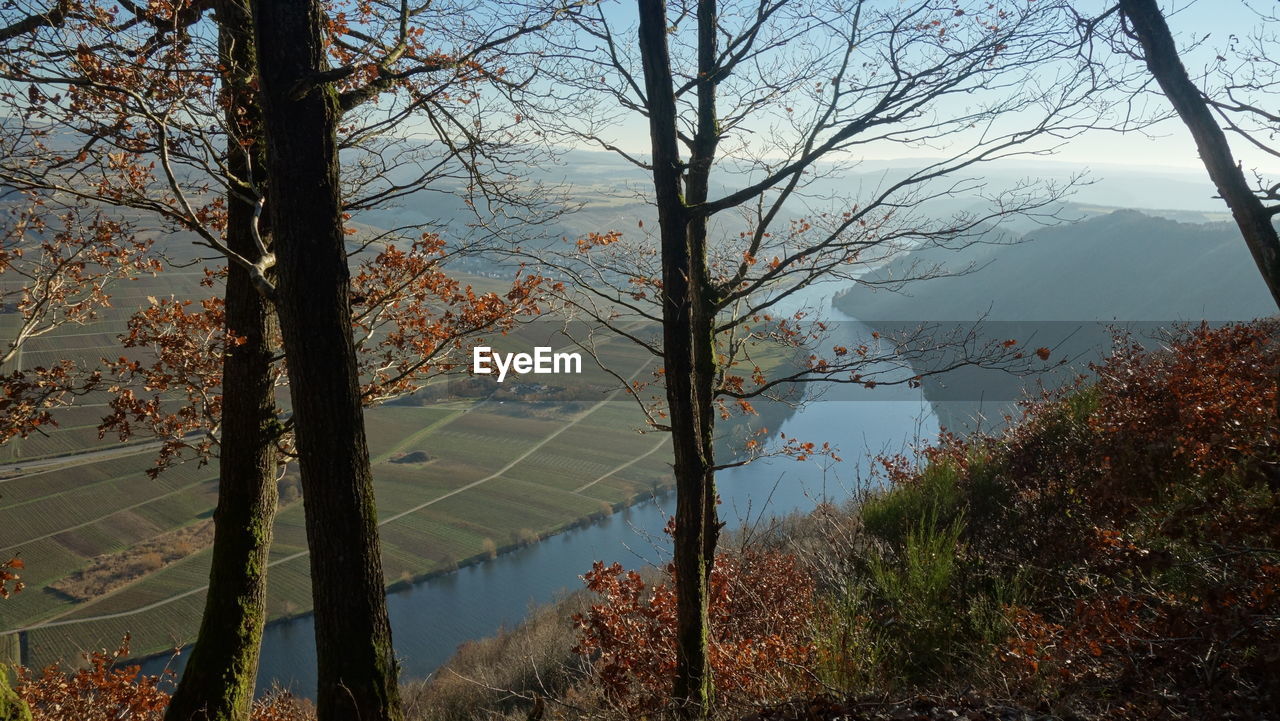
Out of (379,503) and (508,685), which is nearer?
(508,685)

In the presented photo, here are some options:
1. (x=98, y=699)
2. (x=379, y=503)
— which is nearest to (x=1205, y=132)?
(x=98, y=699)

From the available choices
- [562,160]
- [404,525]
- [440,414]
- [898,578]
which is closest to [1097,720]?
[898,578]

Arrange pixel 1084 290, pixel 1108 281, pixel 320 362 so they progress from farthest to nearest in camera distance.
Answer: pixel 1084 290, pixel 1108 281, pixel 320 362

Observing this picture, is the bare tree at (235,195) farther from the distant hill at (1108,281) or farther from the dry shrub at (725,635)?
the distant hill at (1108,281)

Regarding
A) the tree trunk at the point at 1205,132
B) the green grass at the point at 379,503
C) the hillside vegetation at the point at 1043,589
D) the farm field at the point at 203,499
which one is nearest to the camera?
the hillside vegetation at the point at 1043,589

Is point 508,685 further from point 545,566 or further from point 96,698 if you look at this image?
point 545,566

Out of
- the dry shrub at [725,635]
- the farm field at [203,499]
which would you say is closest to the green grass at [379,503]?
the farm field at [203,499]
